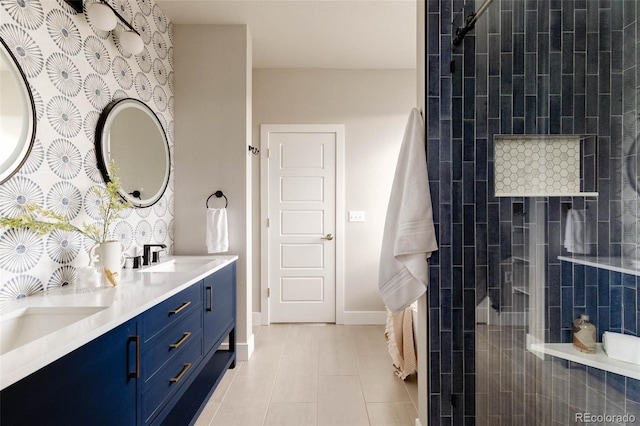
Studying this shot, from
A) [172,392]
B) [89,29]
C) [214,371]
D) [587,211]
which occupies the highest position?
[89,29]

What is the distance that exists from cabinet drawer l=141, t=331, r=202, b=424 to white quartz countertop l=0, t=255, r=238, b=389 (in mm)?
328

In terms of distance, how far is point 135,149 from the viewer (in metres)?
2.21

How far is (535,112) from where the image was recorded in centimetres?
104

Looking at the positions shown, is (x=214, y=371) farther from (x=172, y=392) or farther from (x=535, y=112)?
(x=535, y=112)

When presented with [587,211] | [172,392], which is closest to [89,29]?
[172,392]

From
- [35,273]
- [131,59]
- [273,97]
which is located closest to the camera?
[35,273]

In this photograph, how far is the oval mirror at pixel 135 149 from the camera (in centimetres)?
192

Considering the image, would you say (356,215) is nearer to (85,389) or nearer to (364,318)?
(364,318)

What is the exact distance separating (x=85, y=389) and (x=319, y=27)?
2895mm

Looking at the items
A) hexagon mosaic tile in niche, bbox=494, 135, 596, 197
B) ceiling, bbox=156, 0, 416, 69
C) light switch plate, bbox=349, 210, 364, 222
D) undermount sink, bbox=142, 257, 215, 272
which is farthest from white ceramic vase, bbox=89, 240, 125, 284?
light switch plate, bbox=349, 210, 364, 222

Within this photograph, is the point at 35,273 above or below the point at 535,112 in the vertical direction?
below

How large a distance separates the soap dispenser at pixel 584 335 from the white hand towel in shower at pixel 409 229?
0.75 meters

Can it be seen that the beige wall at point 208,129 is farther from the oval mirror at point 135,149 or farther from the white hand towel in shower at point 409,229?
the white hand towel in shower at point 409,229

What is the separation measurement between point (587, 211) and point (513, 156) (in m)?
0.34
